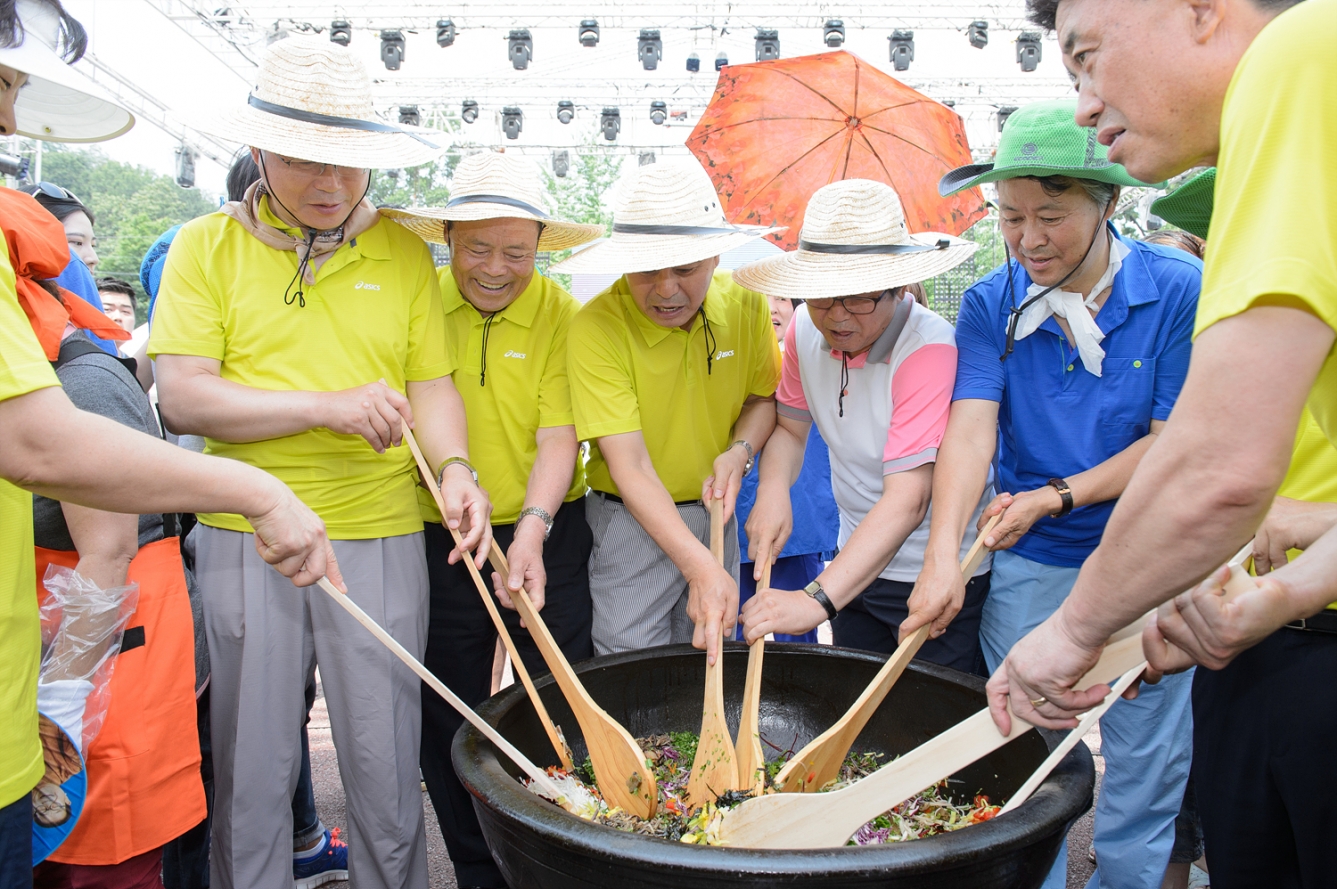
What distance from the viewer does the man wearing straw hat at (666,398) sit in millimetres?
2166

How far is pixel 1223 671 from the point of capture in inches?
62.2

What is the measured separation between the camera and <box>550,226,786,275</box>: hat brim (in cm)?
212

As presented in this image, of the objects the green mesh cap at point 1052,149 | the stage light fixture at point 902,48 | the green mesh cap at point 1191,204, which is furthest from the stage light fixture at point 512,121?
the green mesh cap at point 1191,204

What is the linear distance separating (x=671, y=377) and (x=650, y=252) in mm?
350

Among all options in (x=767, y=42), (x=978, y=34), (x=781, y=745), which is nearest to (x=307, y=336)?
(x=781, y=745)

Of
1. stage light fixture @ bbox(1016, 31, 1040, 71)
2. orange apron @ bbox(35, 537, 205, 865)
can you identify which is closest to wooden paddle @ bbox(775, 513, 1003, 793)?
orange apron @ bbox(35, 537, 205, 865)

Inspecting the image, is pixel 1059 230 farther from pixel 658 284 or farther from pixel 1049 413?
pixel 658 284

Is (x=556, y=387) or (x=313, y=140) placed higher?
(x=313, y=140)

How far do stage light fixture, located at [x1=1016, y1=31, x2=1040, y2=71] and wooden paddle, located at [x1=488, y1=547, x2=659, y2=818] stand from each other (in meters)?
12.2

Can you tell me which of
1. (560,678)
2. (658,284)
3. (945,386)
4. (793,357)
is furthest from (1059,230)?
(560,678)

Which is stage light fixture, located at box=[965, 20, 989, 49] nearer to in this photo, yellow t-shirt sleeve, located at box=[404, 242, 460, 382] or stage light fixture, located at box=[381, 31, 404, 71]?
stage light fixture, located at box=[381, 31, 404, 71]

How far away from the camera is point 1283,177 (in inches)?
35.6

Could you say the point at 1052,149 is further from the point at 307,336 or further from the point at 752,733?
the point at 307,336

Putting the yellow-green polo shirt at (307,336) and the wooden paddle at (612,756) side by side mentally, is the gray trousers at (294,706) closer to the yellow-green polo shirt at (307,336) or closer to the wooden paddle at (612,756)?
the yellow-green polo shirt at (307,336)
